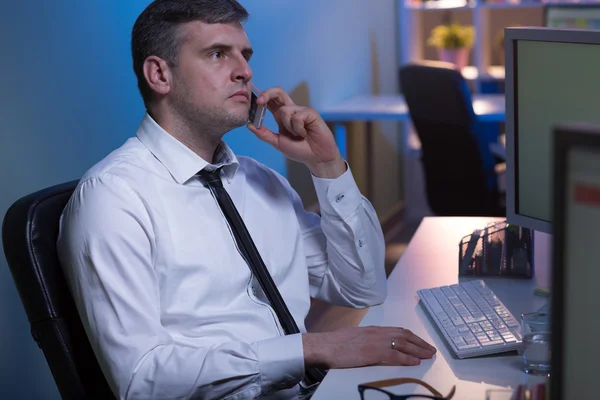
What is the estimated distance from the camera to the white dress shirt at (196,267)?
131 centimetres

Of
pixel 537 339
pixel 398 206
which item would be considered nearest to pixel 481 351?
pixel 537 339

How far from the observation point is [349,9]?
15.2 feet

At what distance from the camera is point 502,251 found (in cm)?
177

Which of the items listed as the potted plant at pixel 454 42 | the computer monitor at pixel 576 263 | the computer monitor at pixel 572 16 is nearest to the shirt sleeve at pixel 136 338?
the computer monitor at pixel 576 263

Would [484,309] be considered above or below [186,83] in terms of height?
below

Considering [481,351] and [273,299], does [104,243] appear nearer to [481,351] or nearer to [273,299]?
[273,299]

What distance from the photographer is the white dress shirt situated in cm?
131

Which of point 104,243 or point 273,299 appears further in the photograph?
point 273,299

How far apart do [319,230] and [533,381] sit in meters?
0.72

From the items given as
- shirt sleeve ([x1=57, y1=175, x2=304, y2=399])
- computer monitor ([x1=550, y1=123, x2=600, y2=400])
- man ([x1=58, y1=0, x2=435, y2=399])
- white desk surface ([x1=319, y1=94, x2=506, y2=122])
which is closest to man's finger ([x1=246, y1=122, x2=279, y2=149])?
man ([x1=58, y1=0, x2=435, y2=399])

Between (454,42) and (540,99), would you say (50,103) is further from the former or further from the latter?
(454,42)

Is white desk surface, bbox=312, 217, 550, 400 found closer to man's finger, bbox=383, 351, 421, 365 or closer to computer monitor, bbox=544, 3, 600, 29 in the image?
man's finger, bbox=383, 351, 421, 365

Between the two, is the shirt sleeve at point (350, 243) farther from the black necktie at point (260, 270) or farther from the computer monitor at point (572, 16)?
the computer monitor at point (572, 16)

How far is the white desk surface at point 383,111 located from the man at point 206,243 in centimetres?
229
